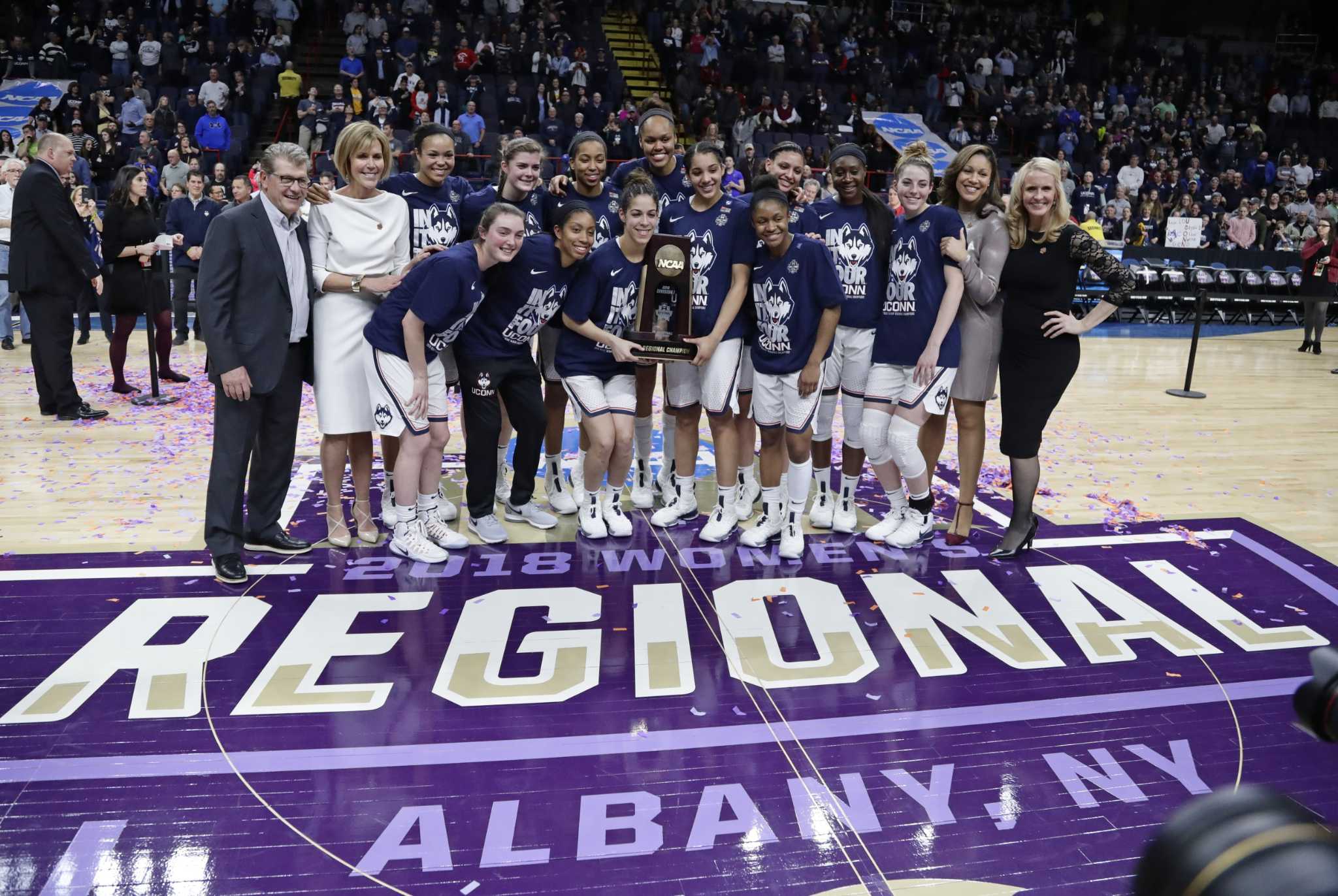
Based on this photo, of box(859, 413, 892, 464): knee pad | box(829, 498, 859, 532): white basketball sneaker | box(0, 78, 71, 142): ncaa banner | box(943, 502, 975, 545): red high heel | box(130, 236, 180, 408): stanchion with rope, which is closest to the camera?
box(859, 413, 892, 464): knee pad

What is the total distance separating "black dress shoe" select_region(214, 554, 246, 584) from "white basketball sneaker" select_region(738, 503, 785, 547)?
2076mm

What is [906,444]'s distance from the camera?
4.24 meters

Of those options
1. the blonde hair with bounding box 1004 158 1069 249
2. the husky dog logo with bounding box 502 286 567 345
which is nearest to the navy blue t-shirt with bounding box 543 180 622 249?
the husky dog logo with bounding box 502 286 567 345

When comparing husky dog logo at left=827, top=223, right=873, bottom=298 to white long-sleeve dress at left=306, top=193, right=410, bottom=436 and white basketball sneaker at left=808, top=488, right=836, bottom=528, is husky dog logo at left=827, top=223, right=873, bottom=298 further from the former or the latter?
white long-sleeve dress at left=306, top=193, right=410, bottom=436

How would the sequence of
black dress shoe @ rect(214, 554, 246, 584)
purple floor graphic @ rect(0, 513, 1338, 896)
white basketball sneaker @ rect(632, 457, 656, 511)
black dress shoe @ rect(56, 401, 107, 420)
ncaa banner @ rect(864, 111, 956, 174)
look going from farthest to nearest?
ncaa banner @ rect(864, 111, 956, 174), black dress shoe @ rect(56, 401, 107, 420), white basketball sneaker @ rect(632, 457, 656, 511), black dress shoe @ rect(214, 554, 246, 584), purple floor graphic @ rect(0, 513, 1338, 896)

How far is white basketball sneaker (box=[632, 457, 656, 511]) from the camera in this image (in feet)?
16.0

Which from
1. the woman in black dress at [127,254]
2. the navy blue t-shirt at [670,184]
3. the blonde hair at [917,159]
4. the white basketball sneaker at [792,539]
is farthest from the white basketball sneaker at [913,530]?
the woman in black dress at [127,254]

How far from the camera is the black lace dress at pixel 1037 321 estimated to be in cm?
399

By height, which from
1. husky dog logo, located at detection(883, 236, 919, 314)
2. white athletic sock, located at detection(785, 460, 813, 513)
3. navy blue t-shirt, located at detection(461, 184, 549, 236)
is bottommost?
white athletic sock, located at detection(785, 460, 813, 513)

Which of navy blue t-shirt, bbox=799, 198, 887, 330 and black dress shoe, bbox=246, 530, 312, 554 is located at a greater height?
navy blue t-shirt, bbox=799, 198, 887, 330

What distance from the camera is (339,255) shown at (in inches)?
157

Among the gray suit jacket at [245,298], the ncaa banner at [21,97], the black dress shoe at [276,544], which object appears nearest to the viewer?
the gray suit jacket at [245,298]

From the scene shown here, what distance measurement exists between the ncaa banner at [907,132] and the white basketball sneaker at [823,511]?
1408cm

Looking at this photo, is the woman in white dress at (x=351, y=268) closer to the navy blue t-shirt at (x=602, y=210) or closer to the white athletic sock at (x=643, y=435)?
the navy blue t-shirt at (x=602, y=210)
